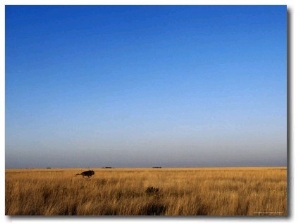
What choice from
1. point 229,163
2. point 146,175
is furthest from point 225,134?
point 146,175

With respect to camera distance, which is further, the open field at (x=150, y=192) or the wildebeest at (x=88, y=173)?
the wildebeest at (x=88, y=173)

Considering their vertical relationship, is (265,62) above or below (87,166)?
above

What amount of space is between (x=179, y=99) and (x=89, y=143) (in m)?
0.85

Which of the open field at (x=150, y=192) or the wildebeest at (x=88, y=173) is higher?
the wildebeest at (x=88, y=173)

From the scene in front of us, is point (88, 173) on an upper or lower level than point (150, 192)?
upper

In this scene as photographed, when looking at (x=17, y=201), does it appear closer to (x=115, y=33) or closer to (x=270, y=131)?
(x=115, y=33)

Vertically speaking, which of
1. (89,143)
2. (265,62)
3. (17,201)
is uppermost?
(265,62)

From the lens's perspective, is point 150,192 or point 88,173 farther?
point 88,173

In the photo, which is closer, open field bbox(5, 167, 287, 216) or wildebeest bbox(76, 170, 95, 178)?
open field bbox(5, 167, 287, 216)

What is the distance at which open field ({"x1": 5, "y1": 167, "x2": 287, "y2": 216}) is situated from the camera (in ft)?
24.2

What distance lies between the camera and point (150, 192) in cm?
749

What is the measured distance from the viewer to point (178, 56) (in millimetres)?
7488

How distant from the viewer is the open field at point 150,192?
737cm

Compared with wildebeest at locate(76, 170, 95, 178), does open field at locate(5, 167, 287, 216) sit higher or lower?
lower
